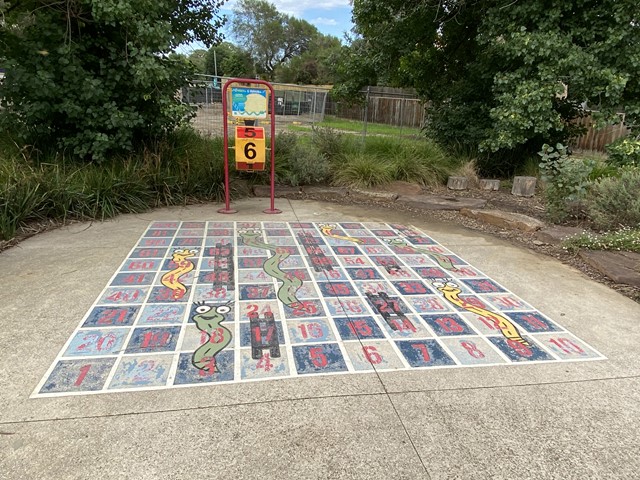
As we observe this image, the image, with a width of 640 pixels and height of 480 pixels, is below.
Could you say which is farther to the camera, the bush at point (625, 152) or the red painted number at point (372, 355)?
the bush at point (625, 152)

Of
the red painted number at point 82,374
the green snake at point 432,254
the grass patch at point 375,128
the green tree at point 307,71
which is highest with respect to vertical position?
the green tree at point 307,71

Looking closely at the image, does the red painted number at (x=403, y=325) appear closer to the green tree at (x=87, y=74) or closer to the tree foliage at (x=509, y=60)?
the green tree at (x=87, y=74)

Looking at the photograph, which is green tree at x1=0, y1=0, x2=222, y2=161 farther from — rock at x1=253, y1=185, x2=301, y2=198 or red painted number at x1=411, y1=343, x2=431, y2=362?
red painted number at x1=411, y1=343, x2=431, y2=362

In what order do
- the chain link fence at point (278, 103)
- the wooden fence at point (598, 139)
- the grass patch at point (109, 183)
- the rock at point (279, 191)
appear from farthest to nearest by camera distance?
Result: the wooden fence at point (598, 139) → the chain link fence at point (278, 103) → the rock at point (279, 191) → the grass patch at point (109, 183)

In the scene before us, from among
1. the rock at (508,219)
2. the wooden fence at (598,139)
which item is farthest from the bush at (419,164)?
the wooden fence at (598,139)

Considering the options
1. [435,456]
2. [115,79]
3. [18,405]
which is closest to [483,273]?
[435,456]

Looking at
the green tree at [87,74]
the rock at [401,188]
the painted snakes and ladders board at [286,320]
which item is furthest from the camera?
the rock at [401,188]

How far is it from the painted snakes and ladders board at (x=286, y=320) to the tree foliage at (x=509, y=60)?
3749mm

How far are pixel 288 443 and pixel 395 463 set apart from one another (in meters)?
0.48

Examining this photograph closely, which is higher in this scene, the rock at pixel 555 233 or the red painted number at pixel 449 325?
the rock at pixel 555 233

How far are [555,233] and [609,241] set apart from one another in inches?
25.7

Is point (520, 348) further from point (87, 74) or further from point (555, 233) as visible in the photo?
point (87, 74)

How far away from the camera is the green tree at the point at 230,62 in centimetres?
4978

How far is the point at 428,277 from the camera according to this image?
407 cm
